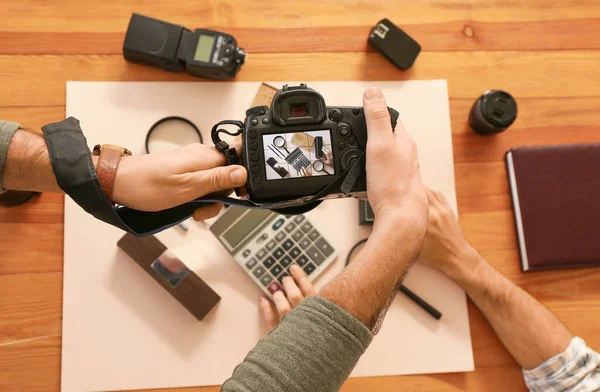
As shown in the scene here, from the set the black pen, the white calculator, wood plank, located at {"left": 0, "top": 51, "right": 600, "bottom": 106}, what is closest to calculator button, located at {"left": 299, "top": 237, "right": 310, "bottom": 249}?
the white calculator

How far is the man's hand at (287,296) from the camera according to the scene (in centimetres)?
78

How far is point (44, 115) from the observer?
2.69ft

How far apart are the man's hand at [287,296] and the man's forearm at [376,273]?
200 millimetres

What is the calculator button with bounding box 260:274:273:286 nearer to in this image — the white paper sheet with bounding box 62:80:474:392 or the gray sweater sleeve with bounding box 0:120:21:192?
the white paper sheet with bounding box 62:80:474:392

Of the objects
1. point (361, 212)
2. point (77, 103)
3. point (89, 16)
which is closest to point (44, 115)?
point (77, 103)

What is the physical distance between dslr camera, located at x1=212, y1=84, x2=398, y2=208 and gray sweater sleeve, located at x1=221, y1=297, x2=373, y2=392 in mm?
139

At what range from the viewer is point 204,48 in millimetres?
821

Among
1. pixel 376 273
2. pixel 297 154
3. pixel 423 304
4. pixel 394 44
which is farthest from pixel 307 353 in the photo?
pixel 394 44

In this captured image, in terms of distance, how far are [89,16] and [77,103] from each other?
0.16 m

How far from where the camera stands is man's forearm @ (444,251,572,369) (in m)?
0.80

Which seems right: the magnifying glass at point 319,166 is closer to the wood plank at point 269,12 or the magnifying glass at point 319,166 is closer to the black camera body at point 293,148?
the black camera body at point 293,148

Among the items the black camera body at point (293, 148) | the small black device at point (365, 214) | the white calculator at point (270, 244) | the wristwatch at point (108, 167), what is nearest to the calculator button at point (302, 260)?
the white calculator at point (270, 244)

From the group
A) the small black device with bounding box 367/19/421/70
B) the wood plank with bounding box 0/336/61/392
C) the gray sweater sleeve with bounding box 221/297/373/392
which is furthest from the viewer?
the small black device with bounding box 367/19/421/70

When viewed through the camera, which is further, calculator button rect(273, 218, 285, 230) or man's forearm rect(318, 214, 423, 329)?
calculator button rect(273, 218, 285, 230)
